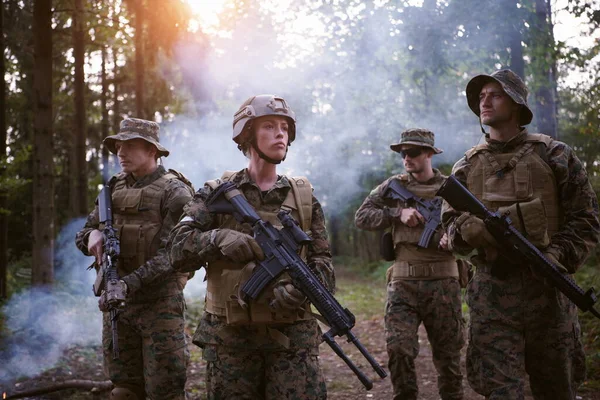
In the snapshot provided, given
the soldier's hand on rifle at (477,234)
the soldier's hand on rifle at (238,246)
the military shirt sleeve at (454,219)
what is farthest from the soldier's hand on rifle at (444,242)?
the soldier's hand on rifle at (238,246)

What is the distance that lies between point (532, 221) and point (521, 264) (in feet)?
0.99

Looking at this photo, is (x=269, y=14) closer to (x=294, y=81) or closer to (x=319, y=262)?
(x=294, y=81)

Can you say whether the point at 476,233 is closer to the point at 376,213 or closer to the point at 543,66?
the point at 376,213

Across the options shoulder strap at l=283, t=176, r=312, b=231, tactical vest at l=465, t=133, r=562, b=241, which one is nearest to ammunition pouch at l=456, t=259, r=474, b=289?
tactical vest at l=465, t=133, r=562, b=241

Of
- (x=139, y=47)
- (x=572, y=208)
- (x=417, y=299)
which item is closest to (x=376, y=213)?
(x=417, y=299)

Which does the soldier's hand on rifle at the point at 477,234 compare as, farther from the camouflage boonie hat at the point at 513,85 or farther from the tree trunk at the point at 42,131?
the tree trunk at the point at 42,131

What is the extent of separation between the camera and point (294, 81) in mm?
16594

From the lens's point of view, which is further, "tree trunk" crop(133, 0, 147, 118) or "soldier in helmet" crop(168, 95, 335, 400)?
"tree trunk" crop(133, 0, 147, 118)

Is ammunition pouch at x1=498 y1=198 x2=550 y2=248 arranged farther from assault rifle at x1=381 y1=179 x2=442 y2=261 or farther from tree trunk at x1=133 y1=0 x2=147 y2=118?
tree trunk at x1=133 y1=0 x2=147 y2=118

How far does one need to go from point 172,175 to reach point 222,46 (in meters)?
13.5

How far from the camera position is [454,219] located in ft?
13.5

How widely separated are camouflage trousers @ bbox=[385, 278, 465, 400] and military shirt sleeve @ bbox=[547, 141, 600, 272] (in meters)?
1.78

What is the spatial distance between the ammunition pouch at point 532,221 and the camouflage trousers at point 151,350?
106 inches

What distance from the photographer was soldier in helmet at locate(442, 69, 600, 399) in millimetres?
3693
